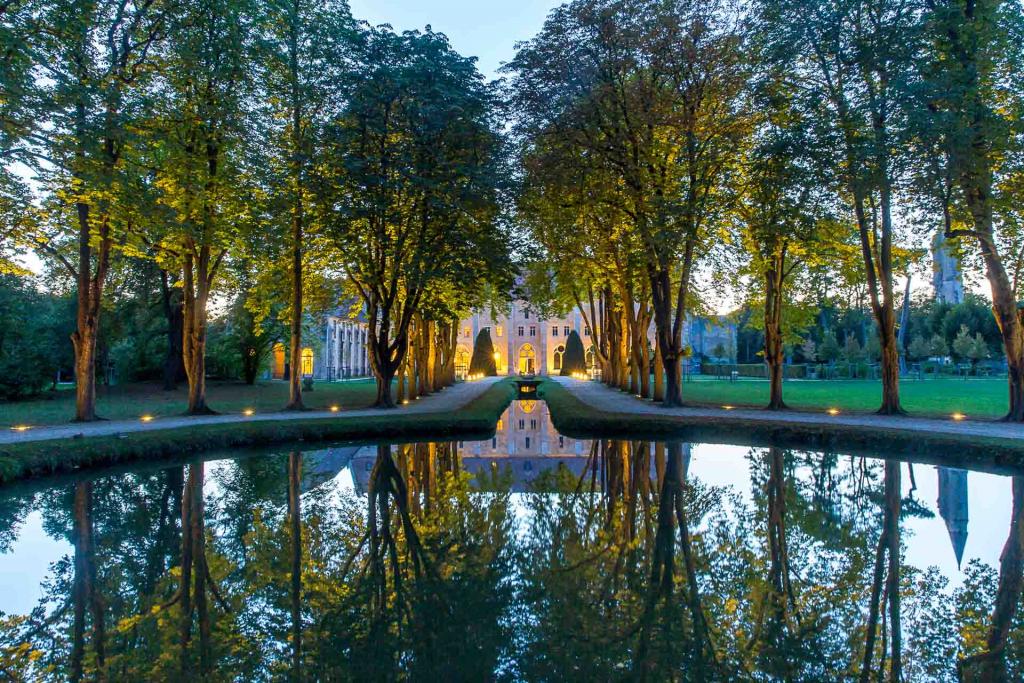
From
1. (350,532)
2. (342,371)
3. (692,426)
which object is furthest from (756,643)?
(342,371)

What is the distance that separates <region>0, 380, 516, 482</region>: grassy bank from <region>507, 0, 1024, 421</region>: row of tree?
6505 mm

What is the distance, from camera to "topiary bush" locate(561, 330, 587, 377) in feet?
190

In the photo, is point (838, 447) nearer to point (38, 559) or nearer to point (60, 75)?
point (38, 559)

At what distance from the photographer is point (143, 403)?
21.3 m

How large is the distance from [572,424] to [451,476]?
5738 millimetres

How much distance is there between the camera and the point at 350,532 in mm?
6312

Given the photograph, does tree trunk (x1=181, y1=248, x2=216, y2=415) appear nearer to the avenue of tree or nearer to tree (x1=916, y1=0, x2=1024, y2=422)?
the avenue of tree

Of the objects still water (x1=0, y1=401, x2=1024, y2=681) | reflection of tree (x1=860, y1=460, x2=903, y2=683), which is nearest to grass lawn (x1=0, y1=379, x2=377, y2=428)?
still water (x1=0, y1=401, x2=1024, y2=681)

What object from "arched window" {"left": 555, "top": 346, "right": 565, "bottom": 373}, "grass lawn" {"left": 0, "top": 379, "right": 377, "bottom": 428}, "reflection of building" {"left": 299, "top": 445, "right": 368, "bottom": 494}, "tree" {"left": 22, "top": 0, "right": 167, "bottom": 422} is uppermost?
"tree" {"left": 22, "top": 0, "right": 167, "bottom": 422}

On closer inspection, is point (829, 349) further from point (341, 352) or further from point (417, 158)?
point (417, 158)

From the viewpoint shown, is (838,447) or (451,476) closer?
(451,476)

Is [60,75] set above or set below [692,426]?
above

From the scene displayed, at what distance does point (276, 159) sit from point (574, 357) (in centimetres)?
4442

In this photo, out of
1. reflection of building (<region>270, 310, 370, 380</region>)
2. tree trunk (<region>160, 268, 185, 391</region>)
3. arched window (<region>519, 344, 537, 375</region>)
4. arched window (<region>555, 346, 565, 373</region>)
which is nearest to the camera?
tree trunk (<region>160, 268, 185, 391</region>)
